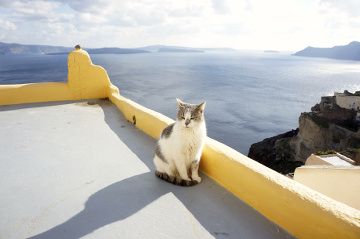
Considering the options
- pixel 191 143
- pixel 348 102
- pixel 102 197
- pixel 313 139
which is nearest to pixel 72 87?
pixel 102 197

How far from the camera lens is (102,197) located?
323cm

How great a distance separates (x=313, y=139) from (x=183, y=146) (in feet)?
125

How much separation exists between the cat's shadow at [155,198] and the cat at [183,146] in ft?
0.42

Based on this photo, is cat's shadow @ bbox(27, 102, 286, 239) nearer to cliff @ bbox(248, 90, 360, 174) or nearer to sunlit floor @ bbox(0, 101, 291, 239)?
sunlit floor @ bbox(0, 101, 291, 239)

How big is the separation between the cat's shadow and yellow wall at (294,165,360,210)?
4103mm

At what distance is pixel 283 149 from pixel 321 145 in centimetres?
506

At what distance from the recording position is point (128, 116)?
6.47 meters

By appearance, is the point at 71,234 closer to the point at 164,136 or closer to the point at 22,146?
the point at 164,136

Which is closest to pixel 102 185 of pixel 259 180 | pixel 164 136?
pixel 164 136

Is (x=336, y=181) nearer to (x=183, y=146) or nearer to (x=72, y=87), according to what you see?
(x=183, y=146)

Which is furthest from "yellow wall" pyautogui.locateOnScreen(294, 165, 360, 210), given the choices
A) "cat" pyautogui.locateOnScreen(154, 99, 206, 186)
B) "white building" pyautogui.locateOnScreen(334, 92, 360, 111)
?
"white building" pyautogui.locateOnScreen(334, 92, 360, 111)

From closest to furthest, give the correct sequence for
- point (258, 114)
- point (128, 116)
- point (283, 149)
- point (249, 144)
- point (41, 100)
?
1. point (128, 116)
2. point (41, 100)
3. point (283, 149)
4. point (249, 144)
5. point (258, 114)

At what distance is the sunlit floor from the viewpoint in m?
2.63

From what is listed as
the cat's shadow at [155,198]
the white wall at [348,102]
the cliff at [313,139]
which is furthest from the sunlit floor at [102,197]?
the white wall at [348,102]
